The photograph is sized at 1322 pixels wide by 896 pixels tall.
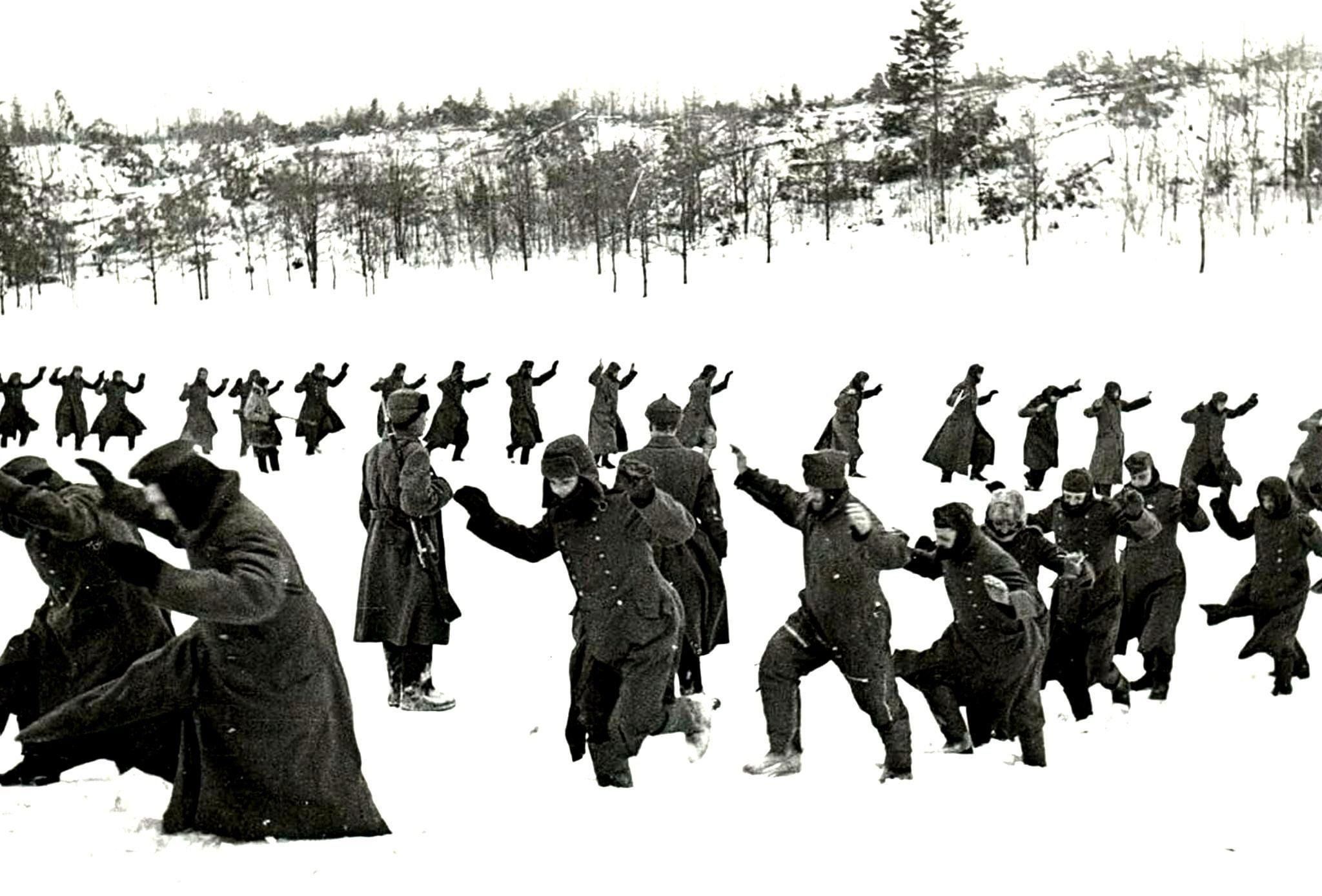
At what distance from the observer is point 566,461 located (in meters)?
5.73

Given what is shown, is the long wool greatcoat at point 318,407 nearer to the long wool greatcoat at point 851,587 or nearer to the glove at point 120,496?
the long wool greatcoat at point 851,587

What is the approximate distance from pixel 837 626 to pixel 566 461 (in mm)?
1418

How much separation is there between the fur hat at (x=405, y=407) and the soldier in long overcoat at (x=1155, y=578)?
13.9 ft

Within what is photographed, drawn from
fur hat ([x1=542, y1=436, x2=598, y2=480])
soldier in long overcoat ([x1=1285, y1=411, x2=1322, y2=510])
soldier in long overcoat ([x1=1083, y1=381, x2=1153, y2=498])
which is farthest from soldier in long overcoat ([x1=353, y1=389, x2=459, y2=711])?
soldier in long overcoat ([x1=1083, y1=381, x2=1153, y2=498])

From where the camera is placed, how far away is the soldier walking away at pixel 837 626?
6.05m

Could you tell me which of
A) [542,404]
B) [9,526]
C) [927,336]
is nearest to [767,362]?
[927,336]

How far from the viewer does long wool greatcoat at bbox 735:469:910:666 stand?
605cm

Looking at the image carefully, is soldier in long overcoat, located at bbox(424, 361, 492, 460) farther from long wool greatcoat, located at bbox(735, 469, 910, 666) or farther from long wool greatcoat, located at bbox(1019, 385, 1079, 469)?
long wool greatcoat, located at bbox(735, 469, 910, 666)

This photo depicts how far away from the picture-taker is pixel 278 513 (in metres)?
14.1

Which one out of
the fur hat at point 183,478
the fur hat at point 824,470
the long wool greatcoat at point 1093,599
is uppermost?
the fur hat at point 183,478

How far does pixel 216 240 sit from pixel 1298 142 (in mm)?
38101

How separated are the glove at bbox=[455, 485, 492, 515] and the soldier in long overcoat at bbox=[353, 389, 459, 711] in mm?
1722

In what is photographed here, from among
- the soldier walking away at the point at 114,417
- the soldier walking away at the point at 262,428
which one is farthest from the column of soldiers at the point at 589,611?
the soldier walking away at the point at 114,417

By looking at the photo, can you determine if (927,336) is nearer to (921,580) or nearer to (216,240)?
(921,580)
